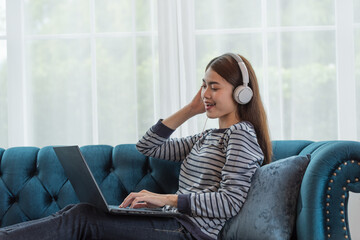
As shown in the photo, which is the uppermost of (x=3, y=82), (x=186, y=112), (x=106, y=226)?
(x=3, y=82)

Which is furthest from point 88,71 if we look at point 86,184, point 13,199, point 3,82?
point 86,184

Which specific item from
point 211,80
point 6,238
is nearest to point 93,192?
point 6,238

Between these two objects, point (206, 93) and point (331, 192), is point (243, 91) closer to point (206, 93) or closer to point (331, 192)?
point (206, 93)

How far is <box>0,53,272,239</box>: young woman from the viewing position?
1484mm

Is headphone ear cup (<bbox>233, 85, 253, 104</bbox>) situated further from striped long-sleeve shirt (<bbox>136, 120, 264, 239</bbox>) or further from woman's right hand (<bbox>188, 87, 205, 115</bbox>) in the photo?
woman's right hand (<bbox>188, 87, 205, 115</bbox>)

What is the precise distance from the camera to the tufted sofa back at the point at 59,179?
1.91m

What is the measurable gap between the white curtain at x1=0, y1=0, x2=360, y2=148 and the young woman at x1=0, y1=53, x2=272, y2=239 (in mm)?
554

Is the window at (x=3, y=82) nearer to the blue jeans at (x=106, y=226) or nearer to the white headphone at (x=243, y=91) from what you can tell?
the blue jeans at (x=106, y=226)

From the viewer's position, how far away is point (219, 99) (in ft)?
5.71

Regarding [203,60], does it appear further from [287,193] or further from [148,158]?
[287,193]

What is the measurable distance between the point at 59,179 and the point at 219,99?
78cm

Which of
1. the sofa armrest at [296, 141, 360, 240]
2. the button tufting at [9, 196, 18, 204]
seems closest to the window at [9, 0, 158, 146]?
the button tufting at [9, 196, 18, 204]

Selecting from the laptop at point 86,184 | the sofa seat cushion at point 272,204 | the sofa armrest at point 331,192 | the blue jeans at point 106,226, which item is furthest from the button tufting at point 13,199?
the sofa armrest at point 331,192

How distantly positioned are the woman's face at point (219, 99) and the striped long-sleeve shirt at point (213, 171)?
0.07m
